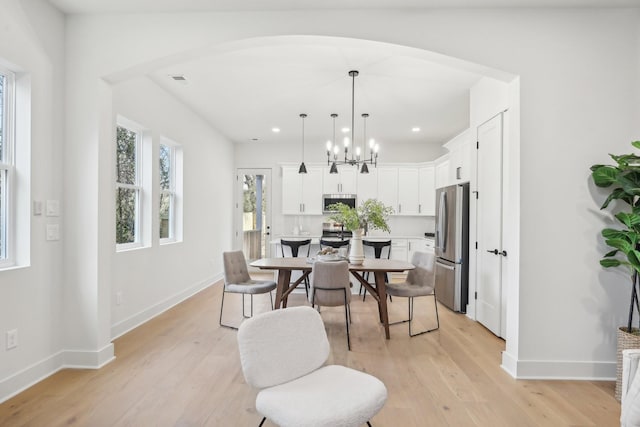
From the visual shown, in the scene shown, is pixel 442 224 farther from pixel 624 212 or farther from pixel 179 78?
pixel 179 78

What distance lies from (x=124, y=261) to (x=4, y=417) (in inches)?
74.7

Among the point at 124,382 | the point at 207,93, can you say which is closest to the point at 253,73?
the point at 207,93

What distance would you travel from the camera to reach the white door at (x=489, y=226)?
3922mm

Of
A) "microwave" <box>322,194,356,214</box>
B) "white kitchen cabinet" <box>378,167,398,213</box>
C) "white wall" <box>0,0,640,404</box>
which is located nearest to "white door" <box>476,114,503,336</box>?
"white wall" <box>0,0,640,404</box>

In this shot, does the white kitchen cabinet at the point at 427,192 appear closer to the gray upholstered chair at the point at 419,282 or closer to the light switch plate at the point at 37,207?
the gray upholstered chair at the point at 419,282

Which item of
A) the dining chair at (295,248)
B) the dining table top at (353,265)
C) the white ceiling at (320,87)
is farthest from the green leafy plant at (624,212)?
the dining chair at (295,248)

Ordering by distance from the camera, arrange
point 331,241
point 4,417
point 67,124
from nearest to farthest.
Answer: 1. point 4,417
2. point 67,124
3. point 331,241

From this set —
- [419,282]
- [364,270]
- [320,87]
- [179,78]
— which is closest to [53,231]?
[179,78]

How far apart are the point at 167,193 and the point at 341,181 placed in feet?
11.8

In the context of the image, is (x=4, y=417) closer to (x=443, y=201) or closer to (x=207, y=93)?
A: (x=207, y=93)

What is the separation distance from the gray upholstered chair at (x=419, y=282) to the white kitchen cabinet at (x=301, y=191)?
12.1 ft

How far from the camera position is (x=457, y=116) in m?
6.05

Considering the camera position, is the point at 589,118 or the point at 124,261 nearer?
the point at 589,118

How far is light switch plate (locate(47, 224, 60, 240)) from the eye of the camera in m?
2.94
